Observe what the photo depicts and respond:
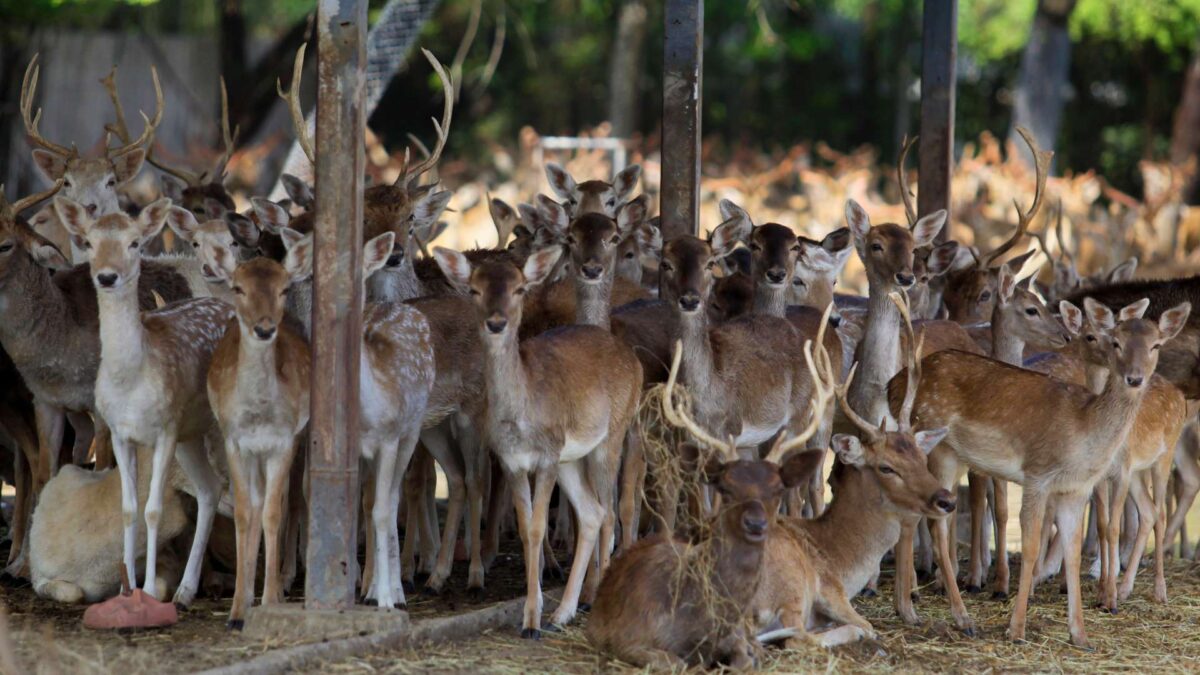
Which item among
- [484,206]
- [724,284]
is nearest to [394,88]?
[484,206]

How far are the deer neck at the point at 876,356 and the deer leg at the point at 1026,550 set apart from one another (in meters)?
1.18

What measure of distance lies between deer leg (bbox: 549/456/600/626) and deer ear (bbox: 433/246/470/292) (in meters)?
0.95

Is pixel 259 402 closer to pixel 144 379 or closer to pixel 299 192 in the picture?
pixel 144 379

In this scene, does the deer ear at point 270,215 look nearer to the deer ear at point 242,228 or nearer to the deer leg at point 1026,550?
the deer ear at point 242,228

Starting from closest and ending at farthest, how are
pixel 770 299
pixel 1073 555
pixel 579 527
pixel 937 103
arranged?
pixel 1073 555
pixel 579 527
pixel 770 299
pixel 937 103

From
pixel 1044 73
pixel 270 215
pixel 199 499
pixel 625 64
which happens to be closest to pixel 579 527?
pixel 199 499

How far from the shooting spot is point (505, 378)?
681cm

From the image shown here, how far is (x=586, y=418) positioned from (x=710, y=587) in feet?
4.43

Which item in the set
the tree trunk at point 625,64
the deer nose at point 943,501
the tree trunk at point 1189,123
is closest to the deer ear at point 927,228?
the deer nose at point 943,501

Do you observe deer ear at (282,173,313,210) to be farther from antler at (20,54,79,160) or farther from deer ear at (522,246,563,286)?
deer ear at (522,246,563,286)

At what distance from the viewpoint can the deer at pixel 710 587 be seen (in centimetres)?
605

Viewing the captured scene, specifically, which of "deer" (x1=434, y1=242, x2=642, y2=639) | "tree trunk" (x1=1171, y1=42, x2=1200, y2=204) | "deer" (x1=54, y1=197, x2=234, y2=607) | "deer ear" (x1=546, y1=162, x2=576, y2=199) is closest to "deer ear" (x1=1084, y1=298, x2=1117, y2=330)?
"deer" (x1=434, y1=242, x2=642, y2=639)

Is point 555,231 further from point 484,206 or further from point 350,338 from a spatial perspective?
point 484,206

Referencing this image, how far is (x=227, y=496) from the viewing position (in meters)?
7.55
